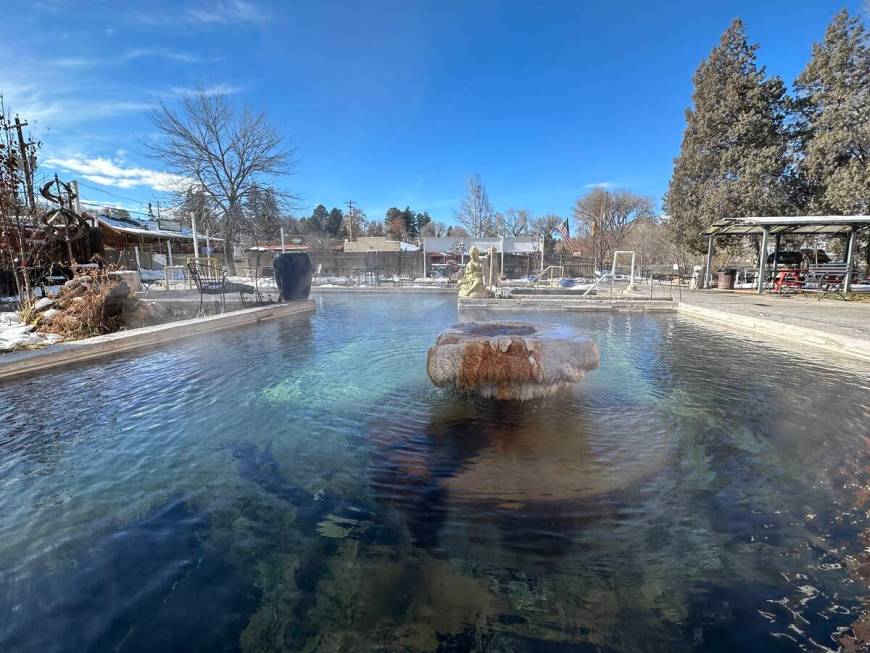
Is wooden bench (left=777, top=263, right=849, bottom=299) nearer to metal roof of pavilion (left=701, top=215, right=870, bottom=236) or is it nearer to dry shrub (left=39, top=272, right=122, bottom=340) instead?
metal roof of pavilion (left=701, top=215, right=870, bottom=236)

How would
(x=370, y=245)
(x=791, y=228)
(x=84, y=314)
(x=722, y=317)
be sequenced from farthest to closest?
(x=370, y=245)
(x=791, y=228)
(x=722, y=317)
(x=84, y=314)

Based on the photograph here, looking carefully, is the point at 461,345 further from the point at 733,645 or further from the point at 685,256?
the point at 685,256

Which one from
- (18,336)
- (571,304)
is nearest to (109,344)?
(18,336)

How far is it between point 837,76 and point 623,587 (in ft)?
75.7

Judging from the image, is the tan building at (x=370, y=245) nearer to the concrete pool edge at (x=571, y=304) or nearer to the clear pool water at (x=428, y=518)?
the concrete pool edge at (x=571, y=304)

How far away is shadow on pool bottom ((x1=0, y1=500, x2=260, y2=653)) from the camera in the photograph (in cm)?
157

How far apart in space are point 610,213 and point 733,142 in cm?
2114

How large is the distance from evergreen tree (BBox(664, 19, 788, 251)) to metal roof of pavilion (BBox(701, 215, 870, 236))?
1.92m

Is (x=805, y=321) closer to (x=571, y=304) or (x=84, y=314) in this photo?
(x=571, y=304)

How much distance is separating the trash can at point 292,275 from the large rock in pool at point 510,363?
29.1ft

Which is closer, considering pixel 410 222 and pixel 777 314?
pixel 777 314

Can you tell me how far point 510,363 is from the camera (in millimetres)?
4074

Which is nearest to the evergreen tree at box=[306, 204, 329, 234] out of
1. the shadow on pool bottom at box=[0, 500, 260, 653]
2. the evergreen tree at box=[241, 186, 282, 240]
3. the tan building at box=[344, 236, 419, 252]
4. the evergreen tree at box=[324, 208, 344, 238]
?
the evergreen tree at box=[324, 208, 344, 238]

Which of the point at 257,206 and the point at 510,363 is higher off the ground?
the point at 257,206
